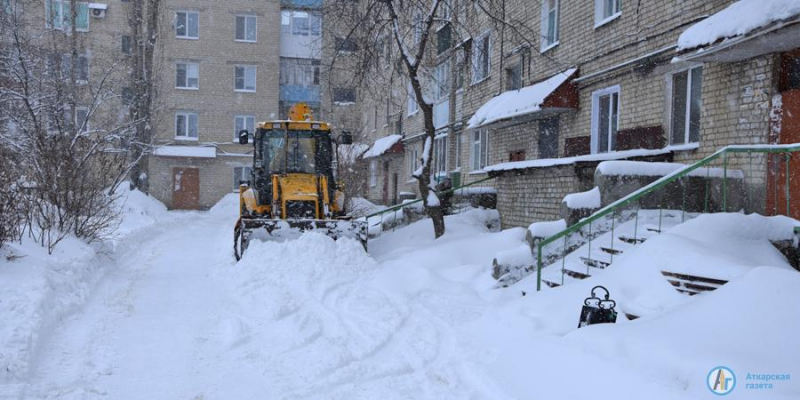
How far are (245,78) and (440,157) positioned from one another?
16948mm

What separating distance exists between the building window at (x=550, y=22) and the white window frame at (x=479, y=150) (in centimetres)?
405

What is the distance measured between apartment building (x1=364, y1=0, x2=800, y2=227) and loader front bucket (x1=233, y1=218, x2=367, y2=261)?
3.48m

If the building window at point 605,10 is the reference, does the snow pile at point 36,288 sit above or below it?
below

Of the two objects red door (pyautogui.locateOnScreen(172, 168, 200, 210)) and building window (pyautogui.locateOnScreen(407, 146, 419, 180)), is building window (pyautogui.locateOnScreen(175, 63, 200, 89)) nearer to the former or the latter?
red door (pyautogui.locateOnScreen(172, 168, 200, 210))

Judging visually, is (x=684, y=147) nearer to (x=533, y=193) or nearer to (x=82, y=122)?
(x=533, y=193)

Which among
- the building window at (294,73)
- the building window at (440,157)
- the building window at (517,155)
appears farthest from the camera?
the building window at (294,73)

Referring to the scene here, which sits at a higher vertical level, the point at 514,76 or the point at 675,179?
the point at 514,76

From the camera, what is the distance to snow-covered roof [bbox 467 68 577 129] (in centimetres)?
1406

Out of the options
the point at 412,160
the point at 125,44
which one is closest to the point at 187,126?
the point at 125,44

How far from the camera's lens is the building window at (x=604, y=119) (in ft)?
42.9

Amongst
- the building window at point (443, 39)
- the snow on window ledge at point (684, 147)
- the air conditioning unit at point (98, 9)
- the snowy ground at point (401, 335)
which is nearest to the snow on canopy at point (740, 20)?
the snow on window ledge at point (684, 147)

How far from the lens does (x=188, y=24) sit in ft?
117

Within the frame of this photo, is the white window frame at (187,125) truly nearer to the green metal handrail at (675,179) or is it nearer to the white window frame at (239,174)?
the white window frame at (239,174)

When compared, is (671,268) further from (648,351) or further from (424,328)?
(424,328)
